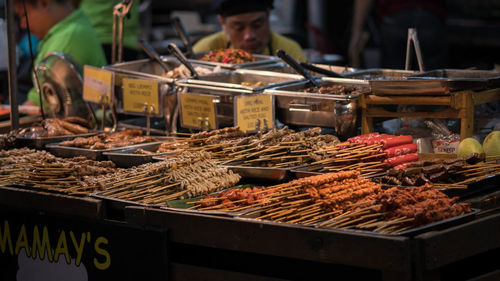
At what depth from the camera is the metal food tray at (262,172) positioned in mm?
3268

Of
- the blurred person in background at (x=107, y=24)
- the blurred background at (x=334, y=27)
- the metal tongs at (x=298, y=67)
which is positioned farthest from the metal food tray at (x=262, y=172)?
the blurred background at (x=334, y=27)

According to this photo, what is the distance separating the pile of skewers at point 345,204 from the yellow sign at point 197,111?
1109 mm

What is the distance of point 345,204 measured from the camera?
2.82 meters

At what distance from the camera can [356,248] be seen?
98.3 inches

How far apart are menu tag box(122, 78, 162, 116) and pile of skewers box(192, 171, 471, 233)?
1.56m

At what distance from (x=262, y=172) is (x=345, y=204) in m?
0.58

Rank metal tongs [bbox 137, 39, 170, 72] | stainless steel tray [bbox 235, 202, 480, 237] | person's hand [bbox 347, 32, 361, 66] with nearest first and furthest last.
Result: stainless steel tray [bbox 235, 202, 480, 237]
metal tongs [bbox 137, 39, 170, 72]
person's hand [bbox 347, 32, 361, 66]

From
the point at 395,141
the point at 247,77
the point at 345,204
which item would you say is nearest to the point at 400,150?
the point at 395,141

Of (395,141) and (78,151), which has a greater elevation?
(395,141)

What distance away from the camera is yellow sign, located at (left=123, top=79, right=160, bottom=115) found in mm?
4520

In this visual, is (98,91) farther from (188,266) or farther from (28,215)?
(188,266)

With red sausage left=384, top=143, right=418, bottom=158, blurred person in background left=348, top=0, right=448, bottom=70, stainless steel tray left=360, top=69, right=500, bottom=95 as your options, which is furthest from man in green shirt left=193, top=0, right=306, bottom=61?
red sausage left=384, top=143, right=418, bottom=158

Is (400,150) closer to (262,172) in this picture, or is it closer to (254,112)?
(262,172)

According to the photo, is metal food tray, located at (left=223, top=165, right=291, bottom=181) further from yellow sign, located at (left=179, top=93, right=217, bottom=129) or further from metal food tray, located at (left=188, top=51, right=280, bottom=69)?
metal food tray, located at (left=188, top=51, right=280, bottom=69)
